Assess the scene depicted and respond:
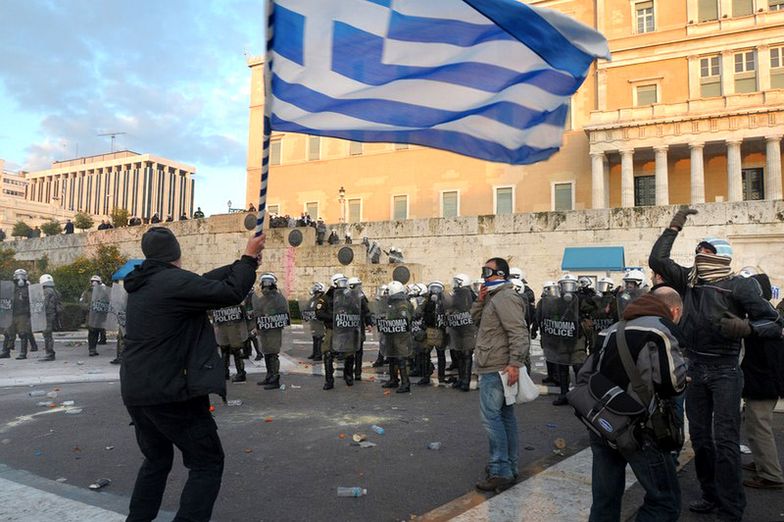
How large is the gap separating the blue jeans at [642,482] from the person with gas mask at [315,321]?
382 inches

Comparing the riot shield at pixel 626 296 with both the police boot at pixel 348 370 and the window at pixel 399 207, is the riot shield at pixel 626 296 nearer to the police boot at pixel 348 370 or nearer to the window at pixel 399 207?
the police boot at pixel 348 370

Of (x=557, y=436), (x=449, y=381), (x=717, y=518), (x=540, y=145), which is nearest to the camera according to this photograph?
(x=717, y=518)

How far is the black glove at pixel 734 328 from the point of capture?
4094mm

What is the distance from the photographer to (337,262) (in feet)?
87.9

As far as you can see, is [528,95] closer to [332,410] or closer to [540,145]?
[540,145]

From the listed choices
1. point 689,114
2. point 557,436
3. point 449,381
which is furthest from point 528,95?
point 689,114

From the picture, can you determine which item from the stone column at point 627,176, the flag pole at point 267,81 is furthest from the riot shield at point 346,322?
the stone column at point 627,176

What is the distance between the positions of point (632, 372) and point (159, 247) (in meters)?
2.99

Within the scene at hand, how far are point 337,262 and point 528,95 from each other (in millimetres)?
22116

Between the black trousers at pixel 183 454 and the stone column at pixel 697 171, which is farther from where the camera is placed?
the stone column at pixel 697 171

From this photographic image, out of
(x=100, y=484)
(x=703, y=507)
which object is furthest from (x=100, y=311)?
(x=703, y=507)

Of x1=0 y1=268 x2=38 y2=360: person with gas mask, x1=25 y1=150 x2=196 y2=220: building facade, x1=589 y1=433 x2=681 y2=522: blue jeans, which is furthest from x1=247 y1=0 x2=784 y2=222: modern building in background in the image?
x1=25 y1=150 x2=196 y2=220: building facade

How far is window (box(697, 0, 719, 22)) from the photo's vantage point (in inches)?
1475

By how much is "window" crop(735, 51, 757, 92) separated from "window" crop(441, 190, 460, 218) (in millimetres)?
20424
